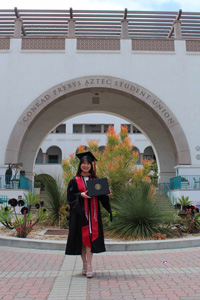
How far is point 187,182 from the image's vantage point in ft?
47.2

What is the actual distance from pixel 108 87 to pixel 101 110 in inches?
113

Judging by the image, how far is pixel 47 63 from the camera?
621 inches

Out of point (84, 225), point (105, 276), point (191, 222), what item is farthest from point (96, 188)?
point (191, 222)

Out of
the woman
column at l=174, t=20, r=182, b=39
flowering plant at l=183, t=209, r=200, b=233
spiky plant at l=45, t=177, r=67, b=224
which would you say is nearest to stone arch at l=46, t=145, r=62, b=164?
column at l=174, t=20, r=182, b=39

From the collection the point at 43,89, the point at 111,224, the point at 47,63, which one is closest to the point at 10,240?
Answer: the point at 111,224

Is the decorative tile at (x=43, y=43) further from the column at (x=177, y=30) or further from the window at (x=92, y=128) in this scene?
the window at (x=92, y=128)

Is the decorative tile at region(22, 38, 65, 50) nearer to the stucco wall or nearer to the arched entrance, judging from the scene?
the stucco wall

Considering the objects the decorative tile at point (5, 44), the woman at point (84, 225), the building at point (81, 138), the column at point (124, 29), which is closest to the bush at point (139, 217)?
the woman at point (84, 225)

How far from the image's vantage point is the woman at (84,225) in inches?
178

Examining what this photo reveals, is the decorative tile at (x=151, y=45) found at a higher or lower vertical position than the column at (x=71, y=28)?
lower

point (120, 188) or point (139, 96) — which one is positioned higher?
point (139, 96)

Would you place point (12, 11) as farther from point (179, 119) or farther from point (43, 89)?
point (179, 119)

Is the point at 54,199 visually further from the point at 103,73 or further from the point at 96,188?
the point at 103,73

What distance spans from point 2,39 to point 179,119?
9838 millimetres
